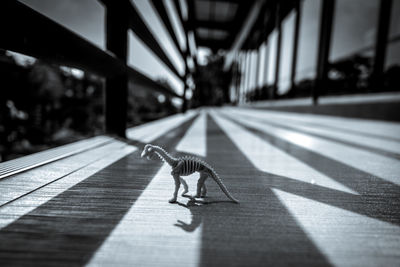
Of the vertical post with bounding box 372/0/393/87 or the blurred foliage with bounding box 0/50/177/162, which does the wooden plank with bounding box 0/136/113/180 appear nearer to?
the blurred foliage with bounding box 0/50/177/162

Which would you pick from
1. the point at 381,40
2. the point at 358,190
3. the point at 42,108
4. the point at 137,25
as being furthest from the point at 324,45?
the point at 42,108

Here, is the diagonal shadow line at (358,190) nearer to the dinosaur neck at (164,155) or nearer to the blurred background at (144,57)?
the dinosaur neck at (164,155)

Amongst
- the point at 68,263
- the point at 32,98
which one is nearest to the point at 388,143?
the point at 68,263

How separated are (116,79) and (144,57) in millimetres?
1722

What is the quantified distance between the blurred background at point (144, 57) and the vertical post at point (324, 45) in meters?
0.01

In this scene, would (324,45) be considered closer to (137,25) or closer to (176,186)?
(137,25)

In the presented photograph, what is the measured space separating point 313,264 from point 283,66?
5.97 meters

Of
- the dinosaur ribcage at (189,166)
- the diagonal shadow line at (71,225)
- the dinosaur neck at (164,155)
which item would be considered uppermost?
the dinosaur neck at (164,155)

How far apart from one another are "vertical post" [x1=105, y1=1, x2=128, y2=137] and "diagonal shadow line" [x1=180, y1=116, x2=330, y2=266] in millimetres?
1084

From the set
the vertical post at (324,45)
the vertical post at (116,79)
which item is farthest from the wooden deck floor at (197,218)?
the vertical post at (324,45)

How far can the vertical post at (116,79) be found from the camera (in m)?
1.48

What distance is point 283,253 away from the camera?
39cm

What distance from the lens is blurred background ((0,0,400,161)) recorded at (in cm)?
90

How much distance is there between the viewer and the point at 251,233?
1.46 feet
